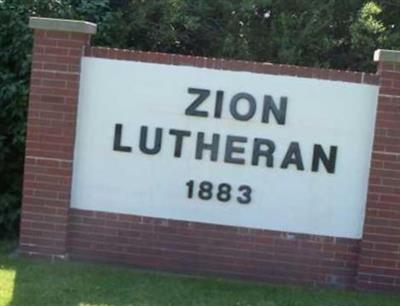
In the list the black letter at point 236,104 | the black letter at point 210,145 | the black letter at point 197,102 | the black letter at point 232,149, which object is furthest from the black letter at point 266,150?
the black letter at point 197,102

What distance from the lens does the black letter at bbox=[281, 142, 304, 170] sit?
6.59 meters

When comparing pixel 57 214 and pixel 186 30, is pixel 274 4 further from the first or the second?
pixel 57 214

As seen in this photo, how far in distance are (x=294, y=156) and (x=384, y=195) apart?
781 millimetres

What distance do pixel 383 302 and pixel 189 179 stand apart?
183 cm

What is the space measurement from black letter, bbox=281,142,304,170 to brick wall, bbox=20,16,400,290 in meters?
0.57

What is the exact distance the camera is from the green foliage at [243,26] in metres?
8.75

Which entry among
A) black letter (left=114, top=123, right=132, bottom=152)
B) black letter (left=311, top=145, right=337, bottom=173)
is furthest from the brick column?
black letter (left=114, top=123, right=132, bottom=152)

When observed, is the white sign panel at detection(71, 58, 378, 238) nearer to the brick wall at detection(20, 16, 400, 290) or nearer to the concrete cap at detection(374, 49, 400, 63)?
the brick wall at detection(20, 16, 400, 290)

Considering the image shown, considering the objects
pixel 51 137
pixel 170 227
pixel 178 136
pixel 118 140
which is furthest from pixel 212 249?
pixel 51 137

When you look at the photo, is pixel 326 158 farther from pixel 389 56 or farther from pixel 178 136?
pixel 178 136

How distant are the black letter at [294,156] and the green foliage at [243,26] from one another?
9.45 feet

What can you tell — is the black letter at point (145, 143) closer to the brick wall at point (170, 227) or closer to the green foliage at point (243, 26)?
the brick wall at point (170, 227)

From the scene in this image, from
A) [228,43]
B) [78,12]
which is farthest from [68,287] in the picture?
[228,43]

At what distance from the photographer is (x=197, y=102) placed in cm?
664
